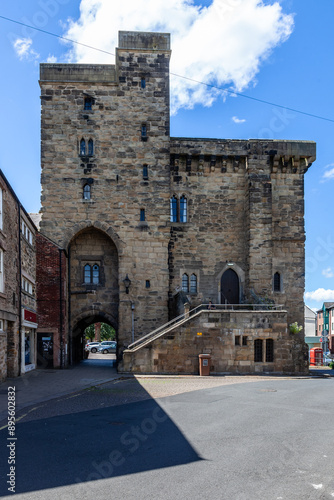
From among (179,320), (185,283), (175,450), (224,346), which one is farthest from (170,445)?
(185,283)

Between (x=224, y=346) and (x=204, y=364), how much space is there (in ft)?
5.01

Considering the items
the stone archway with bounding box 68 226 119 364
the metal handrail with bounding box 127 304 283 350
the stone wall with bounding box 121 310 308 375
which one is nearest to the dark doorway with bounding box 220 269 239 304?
the metal handrail with bounding box 127 304 283 350

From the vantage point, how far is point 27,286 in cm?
2198

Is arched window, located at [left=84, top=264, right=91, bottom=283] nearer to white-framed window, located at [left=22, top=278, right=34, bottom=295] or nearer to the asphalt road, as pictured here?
white-framed window, located at [left=22, top=278, right=34, bottom=295]

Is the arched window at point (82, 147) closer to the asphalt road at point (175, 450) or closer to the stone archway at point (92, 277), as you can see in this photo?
the stone archway at point (92, 277)

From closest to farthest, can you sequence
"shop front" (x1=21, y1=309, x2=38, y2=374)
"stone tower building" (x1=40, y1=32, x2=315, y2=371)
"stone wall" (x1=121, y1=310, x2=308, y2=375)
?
"shop front" (x1=21, y1=309, x2=38, y2=374) < "stone wall" (x1=121, y1=310, x2=308, y2=375) < "stone tower building" (x1=40, y1=32, x2=315, y2=371)

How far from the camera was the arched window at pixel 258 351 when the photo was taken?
22641 millimetres

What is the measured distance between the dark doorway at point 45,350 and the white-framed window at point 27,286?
277 cm

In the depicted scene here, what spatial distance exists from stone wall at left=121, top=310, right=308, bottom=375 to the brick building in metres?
4.58

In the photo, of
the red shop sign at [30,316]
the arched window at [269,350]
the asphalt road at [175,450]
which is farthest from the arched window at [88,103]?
the asphalt road at [175,450]

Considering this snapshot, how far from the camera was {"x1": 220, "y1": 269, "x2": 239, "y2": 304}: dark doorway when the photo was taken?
2839 cm

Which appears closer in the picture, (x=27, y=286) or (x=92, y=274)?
(x=27, y=286)

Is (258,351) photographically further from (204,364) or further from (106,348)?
(106,348)

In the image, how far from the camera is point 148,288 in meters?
26.3
